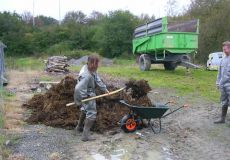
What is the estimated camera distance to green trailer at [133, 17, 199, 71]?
20594mm

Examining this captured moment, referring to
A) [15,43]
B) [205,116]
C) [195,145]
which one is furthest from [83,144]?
[15,43]

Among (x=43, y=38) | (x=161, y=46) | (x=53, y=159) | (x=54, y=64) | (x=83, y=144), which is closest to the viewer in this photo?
(x=53, y=159)

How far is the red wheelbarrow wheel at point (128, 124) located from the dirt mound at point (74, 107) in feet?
1.64

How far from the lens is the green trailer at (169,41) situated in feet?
67.6

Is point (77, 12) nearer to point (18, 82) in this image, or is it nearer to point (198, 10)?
point (198, 10)

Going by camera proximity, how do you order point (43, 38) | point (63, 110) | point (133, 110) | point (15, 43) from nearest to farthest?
point (133, 110) → point (63, 110) → point (15, 43) → point (43, 38)

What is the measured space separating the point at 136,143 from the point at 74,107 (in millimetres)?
2403

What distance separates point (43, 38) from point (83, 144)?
5122 cm

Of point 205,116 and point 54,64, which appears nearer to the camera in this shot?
point 205,116

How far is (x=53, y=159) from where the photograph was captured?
680 cm

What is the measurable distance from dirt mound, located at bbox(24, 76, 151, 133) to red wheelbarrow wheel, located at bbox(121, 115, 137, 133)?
0.50 metres

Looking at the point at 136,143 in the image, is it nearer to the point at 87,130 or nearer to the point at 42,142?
the point at 87,130

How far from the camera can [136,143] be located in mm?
7879

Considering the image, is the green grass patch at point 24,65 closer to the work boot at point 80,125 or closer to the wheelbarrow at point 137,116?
the work boot at point 80,125
